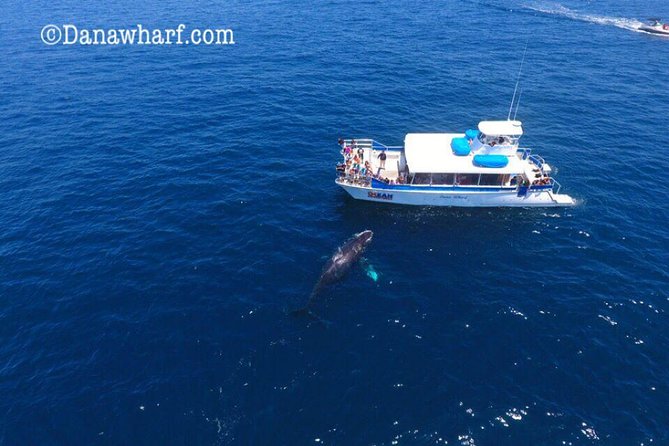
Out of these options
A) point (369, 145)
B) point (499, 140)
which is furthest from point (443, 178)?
point (369, 145)

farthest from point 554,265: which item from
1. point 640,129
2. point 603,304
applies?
point 640,129

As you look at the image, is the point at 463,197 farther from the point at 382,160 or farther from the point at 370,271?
the point at 370,271

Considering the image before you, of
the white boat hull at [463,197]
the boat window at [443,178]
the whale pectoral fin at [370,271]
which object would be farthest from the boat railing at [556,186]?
the whale pectoral fin at [370,271]

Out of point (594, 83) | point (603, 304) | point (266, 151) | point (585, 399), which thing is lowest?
point (585, 399)

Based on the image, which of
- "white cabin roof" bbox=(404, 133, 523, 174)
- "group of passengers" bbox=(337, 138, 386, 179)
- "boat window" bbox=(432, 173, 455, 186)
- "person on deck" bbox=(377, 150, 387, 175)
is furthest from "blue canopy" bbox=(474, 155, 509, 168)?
"group of passengers" bbox=(337, 138, 386, 179)

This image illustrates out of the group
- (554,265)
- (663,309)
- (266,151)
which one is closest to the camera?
(663,309)

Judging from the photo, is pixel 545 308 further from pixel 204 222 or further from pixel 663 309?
pixel 204 222
